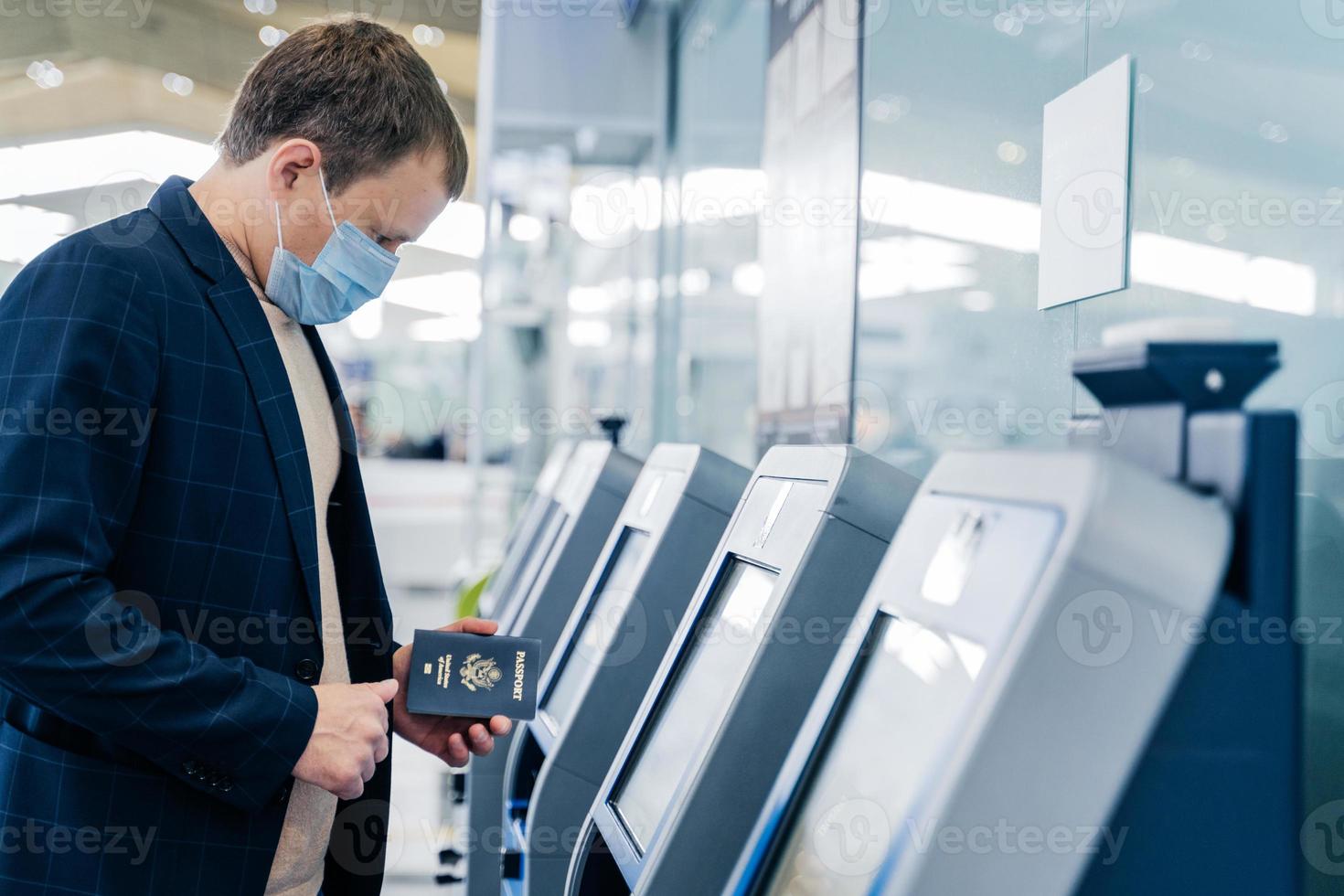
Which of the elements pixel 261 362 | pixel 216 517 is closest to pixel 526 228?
pixel 261 362

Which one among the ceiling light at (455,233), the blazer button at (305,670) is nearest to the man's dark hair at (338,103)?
the blazer button at (305,670)

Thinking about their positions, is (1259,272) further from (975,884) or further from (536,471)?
(536,471)

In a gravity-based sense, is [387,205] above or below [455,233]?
below

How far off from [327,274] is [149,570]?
0.41m

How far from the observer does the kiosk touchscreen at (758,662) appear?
1098 mm

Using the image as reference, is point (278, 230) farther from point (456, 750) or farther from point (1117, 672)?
point (1117, 672)

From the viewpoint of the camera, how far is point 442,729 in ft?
5.05

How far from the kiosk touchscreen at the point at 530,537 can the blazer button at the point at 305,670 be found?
154cm

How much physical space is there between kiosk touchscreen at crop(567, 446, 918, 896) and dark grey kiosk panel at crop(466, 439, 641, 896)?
939 mm

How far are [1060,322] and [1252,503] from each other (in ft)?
2.85

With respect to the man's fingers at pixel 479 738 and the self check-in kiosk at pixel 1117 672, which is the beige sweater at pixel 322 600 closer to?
the man's fingers at pixel 479 738

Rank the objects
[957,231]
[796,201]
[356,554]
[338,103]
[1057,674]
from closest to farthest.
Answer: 1. [1057,674]
2. [338,103]
3. [356,554]
4. [957,231]
5. [796,201]

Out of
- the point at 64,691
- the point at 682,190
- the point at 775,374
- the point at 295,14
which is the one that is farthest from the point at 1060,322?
the point at 295,14

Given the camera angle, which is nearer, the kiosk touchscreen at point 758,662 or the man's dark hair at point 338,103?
the kiosk touchscreen at point 758,662
